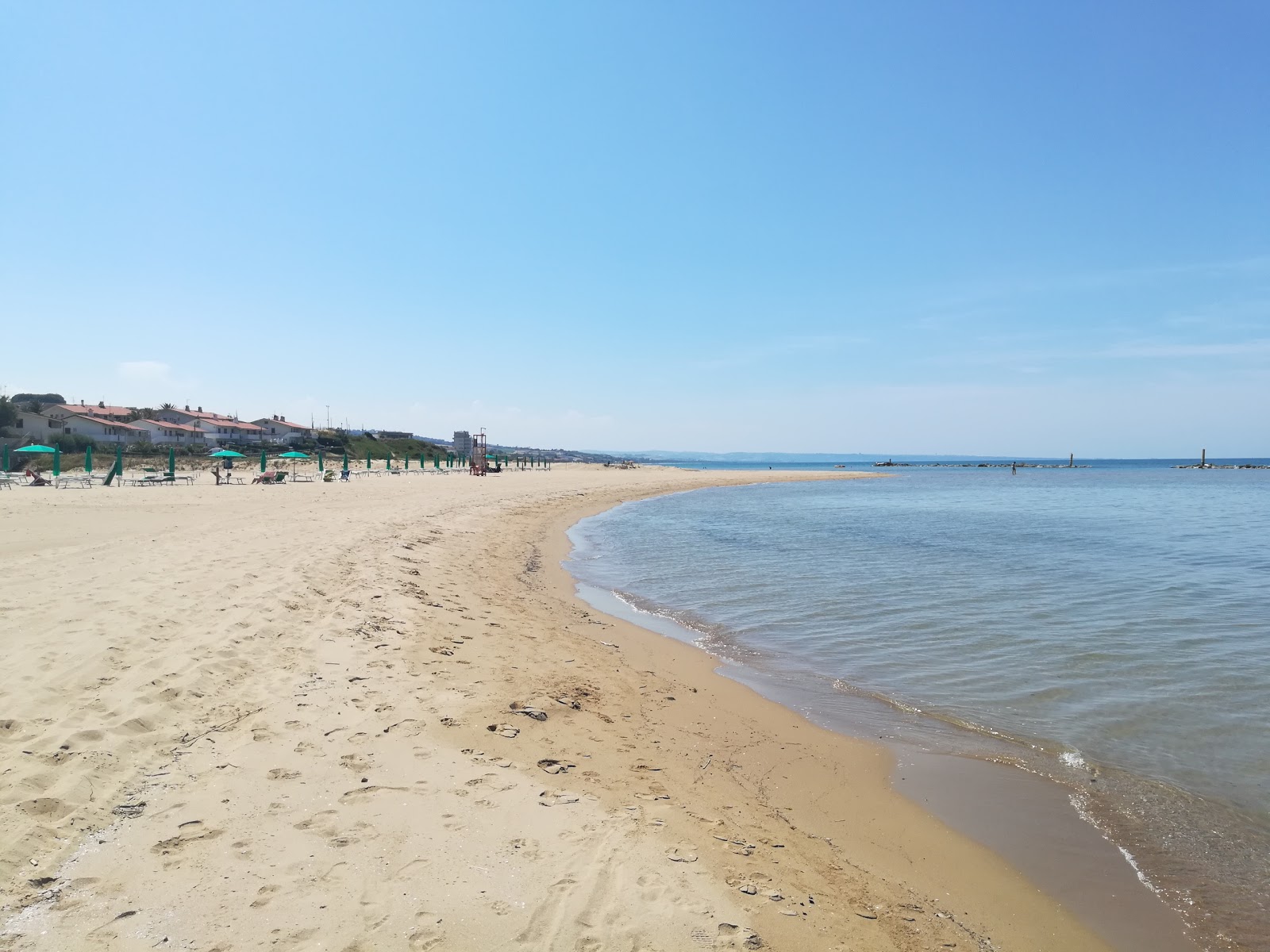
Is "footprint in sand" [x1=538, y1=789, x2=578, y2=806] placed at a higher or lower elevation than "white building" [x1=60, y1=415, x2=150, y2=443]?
lower

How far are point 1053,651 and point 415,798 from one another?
830 cm

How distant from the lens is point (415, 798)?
163 inches

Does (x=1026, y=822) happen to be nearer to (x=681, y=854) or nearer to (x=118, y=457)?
(x=681, y=854)

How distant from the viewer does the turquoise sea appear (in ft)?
15.9

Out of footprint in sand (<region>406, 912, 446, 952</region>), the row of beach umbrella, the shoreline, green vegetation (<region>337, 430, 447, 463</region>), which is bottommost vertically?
the shoreline

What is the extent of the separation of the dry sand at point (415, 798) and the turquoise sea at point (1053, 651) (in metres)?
1.21

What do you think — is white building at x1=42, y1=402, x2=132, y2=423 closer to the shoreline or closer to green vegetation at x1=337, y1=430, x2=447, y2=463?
green vegetation at x1=337, y1=430, x2=447, y2=463

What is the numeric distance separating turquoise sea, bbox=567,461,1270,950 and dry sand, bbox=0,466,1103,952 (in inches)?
47.5

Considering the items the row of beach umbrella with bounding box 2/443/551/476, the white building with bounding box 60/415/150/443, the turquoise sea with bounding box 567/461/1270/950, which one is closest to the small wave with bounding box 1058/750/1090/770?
the turquoise sea with bounding box 567/461/1270/950

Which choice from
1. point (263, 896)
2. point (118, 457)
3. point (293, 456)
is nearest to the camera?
point (263, 896)

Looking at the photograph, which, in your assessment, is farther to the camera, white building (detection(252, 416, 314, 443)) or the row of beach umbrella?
white building (detection(252, 416, 314, 443))

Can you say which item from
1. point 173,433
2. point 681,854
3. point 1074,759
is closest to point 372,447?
point 173,433

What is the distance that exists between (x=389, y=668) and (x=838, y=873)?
453cm

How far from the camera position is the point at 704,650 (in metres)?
9.08
